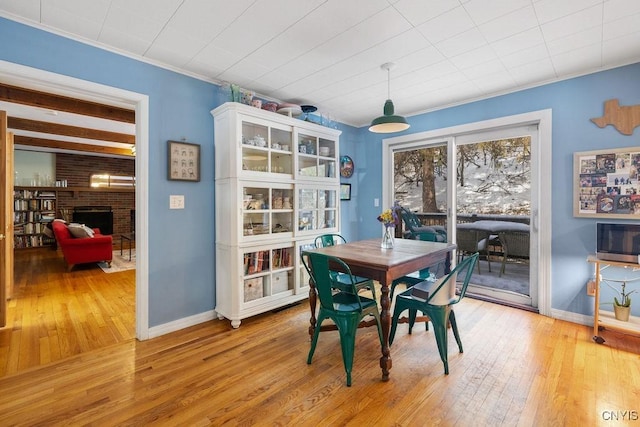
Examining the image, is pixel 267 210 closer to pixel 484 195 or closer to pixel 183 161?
pixel 183 161

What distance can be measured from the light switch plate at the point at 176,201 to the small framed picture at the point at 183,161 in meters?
0.17

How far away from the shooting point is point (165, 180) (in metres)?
2.75

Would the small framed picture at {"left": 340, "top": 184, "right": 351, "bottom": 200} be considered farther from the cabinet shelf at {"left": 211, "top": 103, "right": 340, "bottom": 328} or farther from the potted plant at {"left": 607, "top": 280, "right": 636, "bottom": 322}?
the potted plant at {"left": 607, "top": 280, "right": 636, "bottom": 322}

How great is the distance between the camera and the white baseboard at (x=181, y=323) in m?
2.71

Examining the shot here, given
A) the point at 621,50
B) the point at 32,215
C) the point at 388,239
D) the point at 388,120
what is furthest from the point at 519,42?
the point at 32,215

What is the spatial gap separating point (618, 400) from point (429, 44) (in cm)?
269

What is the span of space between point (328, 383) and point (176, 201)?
6.74 ft

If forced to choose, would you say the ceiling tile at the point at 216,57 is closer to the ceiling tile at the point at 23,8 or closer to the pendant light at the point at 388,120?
the ceiling tile at the point at 23,8

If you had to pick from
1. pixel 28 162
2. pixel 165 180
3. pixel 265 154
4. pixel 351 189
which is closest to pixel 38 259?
pixel 28 162

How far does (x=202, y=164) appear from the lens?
300cm

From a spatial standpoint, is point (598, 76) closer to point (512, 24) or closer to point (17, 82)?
point (512, 24)

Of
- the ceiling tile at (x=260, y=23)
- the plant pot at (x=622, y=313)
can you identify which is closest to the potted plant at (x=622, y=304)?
A: the plant pot at (x=622, y=313)

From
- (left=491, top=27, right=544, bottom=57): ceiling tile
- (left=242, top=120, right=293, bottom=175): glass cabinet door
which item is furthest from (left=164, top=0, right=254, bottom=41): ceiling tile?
(left=491, top=27, right=544, bottom=57): ceiling tile

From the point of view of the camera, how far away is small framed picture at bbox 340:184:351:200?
454cm
